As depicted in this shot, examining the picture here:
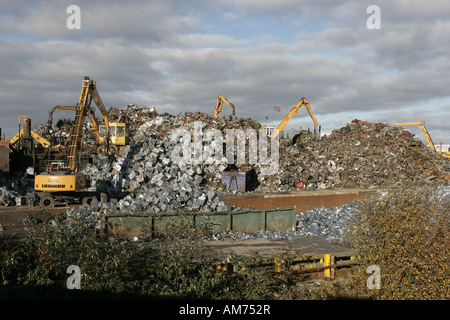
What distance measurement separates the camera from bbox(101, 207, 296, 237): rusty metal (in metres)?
10.3

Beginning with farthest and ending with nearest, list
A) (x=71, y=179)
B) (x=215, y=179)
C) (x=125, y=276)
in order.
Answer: (x=215, y=179), (x=71, y=179), (x=125, y=276)

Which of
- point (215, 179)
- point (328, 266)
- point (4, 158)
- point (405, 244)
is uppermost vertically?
point (4, 158)

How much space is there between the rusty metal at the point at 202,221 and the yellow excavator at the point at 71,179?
3894 mm

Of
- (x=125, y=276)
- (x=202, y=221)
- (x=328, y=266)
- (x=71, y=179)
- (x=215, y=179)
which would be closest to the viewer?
(x=125, y=276)

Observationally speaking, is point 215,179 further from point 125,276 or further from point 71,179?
point 125,276

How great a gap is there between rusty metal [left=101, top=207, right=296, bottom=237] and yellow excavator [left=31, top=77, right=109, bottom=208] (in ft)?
12.8

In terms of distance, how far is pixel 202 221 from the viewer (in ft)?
36.0

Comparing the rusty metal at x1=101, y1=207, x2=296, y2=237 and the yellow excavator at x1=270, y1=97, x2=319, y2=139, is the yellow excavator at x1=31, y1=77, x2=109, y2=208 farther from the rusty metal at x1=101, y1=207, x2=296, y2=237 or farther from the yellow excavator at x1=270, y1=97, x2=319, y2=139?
the yellow excavator at x1=270, y1=97, x2=319, y2=139

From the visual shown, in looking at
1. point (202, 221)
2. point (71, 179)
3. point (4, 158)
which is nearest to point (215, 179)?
point (71, 179)

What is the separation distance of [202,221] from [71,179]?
5417 mm

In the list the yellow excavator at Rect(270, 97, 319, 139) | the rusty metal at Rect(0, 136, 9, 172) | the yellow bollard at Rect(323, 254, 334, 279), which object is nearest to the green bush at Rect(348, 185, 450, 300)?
the yellow bollard at Rect(323, 254, 334, 279)
